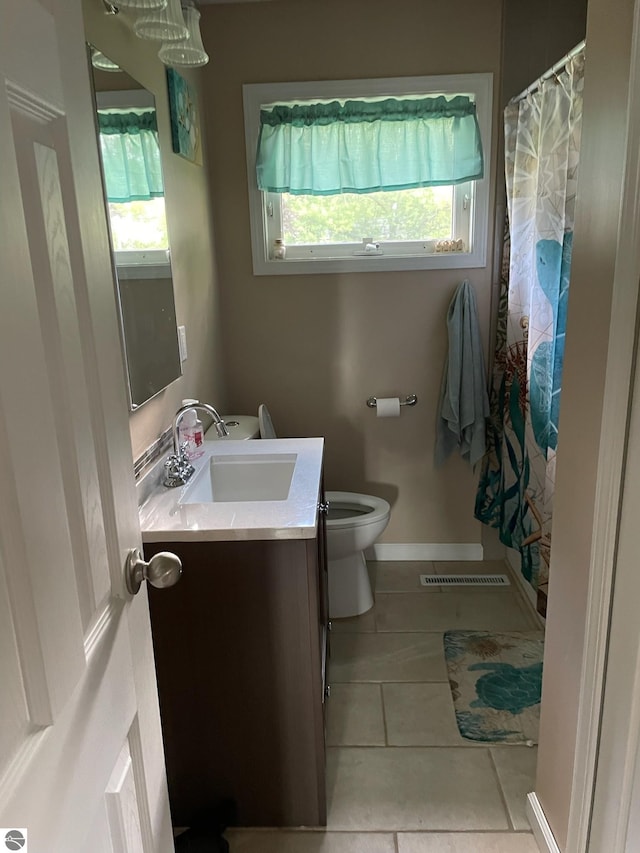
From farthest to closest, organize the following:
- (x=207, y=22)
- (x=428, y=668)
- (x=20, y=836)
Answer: (x=207, y=22)
(x=428, y=668)
(x=20, y=836)

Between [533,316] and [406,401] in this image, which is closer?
[533,316]

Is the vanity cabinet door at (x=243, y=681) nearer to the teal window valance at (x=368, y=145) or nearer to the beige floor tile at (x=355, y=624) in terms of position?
the beige floor tile at (x=355, y=624)

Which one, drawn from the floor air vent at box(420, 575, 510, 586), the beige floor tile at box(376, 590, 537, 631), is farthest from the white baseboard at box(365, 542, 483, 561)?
the beige floor tile at box(376, 590, 537, 631)

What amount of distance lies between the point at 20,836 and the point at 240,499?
141 cm

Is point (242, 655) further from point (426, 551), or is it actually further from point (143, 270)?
point (426, 551)

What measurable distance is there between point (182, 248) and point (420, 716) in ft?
5.81

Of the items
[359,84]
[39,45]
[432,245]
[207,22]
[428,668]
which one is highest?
[207,22]

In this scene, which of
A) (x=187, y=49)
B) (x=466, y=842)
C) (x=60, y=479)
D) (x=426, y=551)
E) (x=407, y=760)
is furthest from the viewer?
(x=426, y=551)

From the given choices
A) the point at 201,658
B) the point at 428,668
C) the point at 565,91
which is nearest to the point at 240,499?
the point at 201,658

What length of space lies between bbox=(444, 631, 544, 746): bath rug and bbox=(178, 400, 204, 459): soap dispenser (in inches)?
47.8

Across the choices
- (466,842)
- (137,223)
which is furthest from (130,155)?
(466,842)

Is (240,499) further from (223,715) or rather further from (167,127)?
(167,127)

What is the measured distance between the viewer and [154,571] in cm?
93

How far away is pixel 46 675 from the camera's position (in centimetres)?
65
